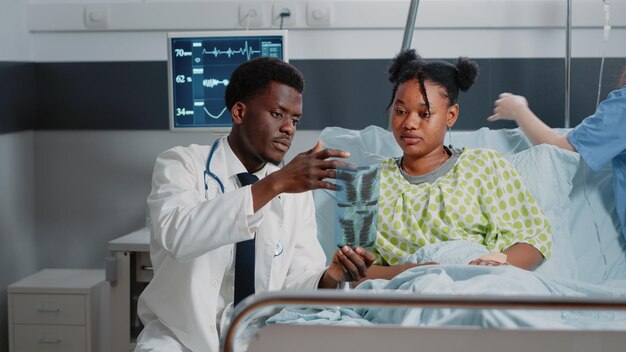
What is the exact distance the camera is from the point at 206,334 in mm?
1997

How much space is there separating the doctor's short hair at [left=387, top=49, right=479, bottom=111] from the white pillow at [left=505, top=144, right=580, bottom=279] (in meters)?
0.37

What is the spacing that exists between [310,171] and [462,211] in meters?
0.88

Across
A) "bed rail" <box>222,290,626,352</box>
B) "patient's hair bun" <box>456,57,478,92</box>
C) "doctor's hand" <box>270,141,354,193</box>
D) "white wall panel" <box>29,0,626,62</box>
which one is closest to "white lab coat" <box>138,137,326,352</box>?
"doctor's hand" <box>270,141,354,193</box>

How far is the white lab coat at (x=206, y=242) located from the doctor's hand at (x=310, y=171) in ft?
0.39

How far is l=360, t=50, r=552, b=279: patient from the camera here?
250 centimetres

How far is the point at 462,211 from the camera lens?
2.51 metres

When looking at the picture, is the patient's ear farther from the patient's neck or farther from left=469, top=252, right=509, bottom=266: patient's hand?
left=469, top=252, right=509, bottom=266: patient's hand

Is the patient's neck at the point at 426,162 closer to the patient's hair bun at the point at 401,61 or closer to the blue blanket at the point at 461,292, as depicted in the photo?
the patient's hair bun at the point at 401,61

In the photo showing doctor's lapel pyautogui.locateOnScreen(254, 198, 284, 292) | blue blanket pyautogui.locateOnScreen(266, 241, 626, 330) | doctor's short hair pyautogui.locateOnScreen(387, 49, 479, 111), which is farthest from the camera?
doctor's short hair pyautogui.locateOnScreen(387, 49, 479, 111)

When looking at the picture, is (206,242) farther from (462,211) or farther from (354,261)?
(462,211)

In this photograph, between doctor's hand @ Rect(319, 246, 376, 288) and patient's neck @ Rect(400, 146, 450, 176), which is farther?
patient's neck @ Rect(400, 146, 450, 176)

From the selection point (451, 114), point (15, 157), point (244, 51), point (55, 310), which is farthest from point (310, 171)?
point (15, 157)

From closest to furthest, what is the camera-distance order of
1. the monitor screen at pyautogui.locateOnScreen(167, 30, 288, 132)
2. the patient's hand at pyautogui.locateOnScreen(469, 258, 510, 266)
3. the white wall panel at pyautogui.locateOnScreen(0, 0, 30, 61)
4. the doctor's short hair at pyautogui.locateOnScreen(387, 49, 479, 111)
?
the patient's hand at pyautogui.locateOnScreen(469, 258, 510, 266)
the doctor's short hair at pyautogui.locateOnScreen(387, 49, 479, 111)
the monitor screen at pyautogui.locateOnScreen(167, 30, 288, 132)
the white wall panel at pyautogui.locateOnScreen(0, 0, 30, 61)

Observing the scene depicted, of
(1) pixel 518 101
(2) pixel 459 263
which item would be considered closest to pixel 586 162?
(1) pixel 518 101
